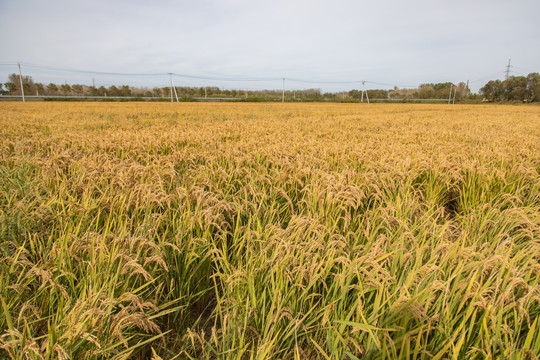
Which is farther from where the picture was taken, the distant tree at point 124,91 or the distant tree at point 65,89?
the distant tree at point 124,91

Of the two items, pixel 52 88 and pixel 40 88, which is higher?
pixel 52 88

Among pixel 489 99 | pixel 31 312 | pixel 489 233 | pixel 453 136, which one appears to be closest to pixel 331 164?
pixel 489 233

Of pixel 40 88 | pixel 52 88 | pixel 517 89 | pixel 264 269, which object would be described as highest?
pixel 517 89

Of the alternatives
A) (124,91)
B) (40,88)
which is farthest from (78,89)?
(124,91)

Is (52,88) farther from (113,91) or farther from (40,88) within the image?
(113,91)

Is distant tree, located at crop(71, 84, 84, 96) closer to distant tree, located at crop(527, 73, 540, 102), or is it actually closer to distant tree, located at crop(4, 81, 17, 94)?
distant tree, located at crop(4, 81, 17, 94)

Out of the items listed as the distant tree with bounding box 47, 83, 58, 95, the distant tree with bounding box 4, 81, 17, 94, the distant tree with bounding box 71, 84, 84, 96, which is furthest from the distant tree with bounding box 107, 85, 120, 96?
the distant tree with bounding box 4, 81, 17, 94

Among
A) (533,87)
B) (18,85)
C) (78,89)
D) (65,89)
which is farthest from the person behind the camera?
(533,87)

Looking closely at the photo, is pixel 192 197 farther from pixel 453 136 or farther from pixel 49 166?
pixel 453 136

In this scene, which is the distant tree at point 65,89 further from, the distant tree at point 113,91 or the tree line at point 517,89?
the tree line at point 517,89

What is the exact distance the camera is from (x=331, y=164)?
3.21 metres

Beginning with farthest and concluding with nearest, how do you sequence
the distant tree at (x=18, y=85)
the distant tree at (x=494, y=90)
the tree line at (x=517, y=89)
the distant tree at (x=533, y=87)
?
the distant tree at (x=494, y=90)
the tree line at (x=517, y=89)
the distant tree at (x=533, y=87)
the distant tree at (x=18, y=85)

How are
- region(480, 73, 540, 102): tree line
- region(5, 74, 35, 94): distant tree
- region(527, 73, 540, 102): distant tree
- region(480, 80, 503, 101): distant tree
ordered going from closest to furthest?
region(5, 74, 35, 94): distant tree, region(527, 73, 540, 102): distant tree, region(480, 73, 540, 102): tree line, region(480, 80, 503, 101): distant tree

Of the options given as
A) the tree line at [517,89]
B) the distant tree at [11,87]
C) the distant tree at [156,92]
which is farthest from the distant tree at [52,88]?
the tree line at [517,89]
